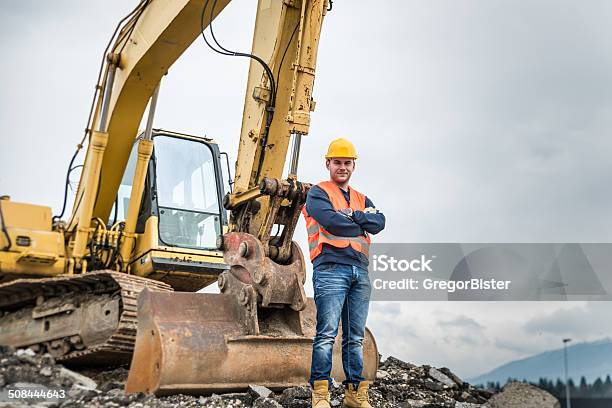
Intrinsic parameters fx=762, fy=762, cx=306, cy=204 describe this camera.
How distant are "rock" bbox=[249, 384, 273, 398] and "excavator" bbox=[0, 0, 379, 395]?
155 mm

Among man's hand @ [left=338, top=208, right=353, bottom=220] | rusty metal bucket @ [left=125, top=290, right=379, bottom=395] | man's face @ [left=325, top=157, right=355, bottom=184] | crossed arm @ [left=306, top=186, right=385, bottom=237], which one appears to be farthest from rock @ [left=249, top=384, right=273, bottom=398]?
man's face @ [left=325, top=157, right=355, bottom=184]

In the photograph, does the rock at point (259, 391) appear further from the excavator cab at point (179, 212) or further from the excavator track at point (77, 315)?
the excavator cab at point (179, 212)

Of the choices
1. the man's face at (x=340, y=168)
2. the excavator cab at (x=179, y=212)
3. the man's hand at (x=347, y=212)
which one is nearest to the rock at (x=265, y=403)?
the man's hand at (x=347, y=212)

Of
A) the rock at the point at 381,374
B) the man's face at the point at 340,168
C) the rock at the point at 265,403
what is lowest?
the rock at the point at 265,403

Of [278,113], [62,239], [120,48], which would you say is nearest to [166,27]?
[120,48]

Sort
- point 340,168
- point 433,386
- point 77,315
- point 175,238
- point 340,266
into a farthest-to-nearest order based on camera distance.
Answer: point 175,238 < point 77,315 < point 433,386 < point 340,168 < point 340,266

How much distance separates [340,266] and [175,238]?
359cm

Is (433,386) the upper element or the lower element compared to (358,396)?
upper

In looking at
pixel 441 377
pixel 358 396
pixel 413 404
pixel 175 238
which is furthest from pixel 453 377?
pixel 175 238

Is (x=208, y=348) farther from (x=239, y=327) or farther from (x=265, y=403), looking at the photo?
(x=265, y=403)

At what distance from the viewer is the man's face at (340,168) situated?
16.0 ft

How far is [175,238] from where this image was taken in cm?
798

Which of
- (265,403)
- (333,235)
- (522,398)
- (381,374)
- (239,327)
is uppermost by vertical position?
(333,235)

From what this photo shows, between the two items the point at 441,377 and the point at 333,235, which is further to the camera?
the point at 441,377
